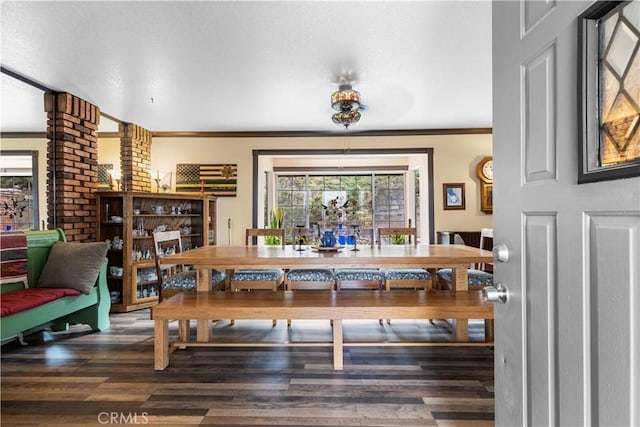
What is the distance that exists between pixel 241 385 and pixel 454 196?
4206mm

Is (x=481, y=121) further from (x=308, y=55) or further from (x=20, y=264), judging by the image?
(x=20, y=264)

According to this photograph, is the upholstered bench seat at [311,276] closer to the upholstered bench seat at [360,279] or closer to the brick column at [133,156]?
the upholstered bench seat at [360,279]

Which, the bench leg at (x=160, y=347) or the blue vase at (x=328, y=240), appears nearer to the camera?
the bench leg at (x=160, y=347)

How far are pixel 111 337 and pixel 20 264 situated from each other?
3.19 ft

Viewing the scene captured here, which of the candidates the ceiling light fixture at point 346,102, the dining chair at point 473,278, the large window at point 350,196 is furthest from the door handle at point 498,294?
the large window at point 350,196

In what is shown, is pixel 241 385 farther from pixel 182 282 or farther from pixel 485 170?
pixel 485 170

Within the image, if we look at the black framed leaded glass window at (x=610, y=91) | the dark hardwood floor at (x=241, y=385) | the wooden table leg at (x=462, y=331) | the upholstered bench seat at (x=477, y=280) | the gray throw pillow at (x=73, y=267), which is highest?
the black framed leaded glass window at (x=610, y=91)

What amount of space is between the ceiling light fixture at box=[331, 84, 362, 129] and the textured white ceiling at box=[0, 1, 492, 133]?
12 cm

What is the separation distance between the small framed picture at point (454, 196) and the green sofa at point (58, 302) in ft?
14.8

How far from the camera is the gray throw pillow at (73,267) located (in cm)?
284

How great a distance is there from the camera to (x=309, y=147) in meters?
5.18

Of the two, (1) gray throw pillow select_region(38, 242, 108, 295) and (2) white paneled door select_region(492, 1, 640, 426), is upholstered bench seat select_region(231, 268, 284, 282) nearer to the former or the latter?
(1) gray throw pillow select_region(38, 242, 108, 295)

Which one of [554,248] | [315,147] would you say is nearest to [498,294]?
[554,248]

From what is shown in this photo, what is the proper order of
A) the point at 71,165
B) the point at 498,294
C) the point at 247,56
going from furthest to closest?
the point at 71,165, the point at 247,56, the point at 498,294
